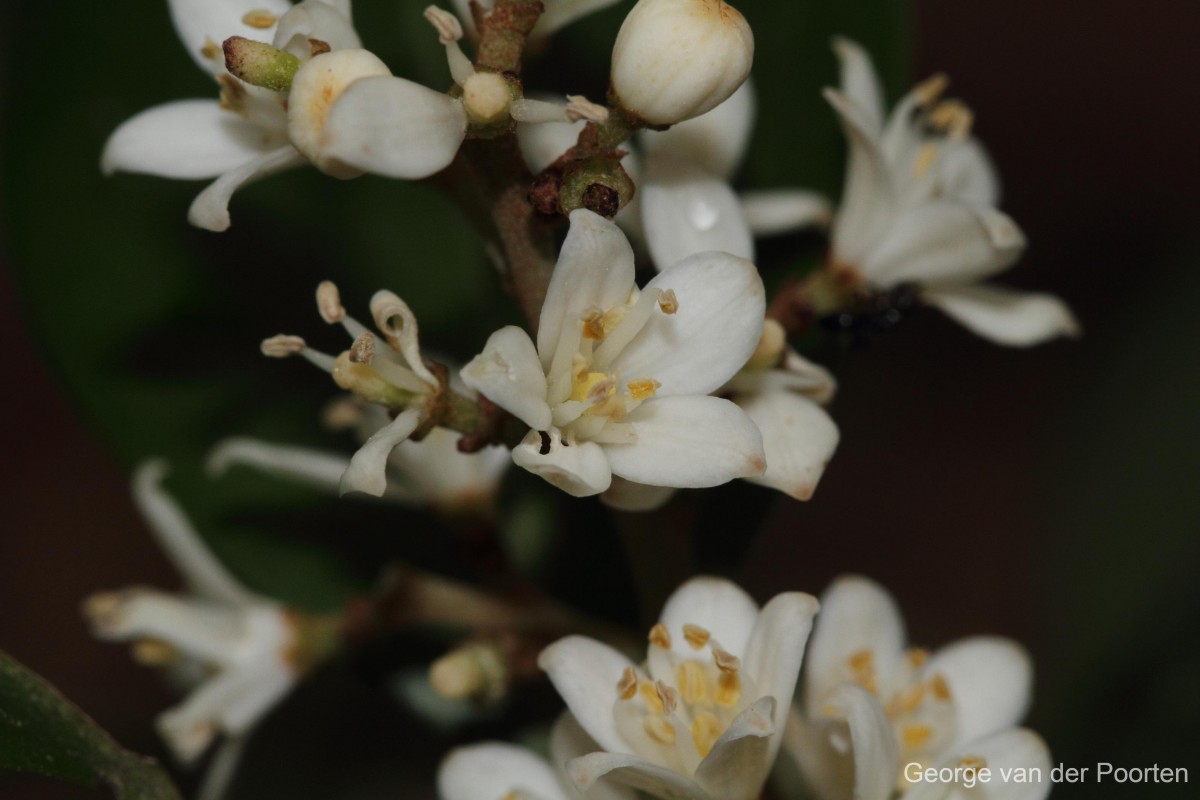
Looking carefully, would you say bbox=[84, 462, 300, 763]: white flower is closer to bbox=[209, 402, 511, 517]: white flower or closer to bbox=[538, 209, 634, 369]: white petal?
bbox=[209, 402, 511, 517]: white flower

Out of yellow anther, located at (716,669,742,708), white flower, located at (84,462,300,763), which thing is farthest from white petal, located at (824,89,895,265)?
white flower, located at (84,462,300,763)

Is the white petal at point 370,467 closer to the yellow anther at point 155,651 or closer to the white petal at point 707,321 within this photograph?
the white petal at point 707,321

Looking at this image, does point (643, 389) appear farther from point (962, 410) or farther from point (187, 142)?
point (962, 410)

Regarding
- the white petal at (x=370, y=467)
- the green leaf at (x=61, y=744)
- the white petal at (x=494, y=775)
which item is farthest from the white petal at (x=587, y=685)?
the green leaf at (x=61, y=744)

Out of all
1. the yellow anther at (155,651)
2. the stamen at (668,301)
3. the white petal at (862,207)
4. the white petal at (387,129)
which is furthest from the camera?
the yellow anther at (155,651)

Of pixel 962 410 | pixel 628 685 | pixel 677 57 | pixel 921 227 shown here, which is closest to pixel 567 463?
pixel 628 685

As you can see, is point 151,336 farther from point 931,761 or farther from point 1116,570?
point 1116,570

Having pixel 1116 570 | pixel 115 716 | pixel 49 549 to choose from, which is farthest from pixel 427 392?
pixel 49 549
